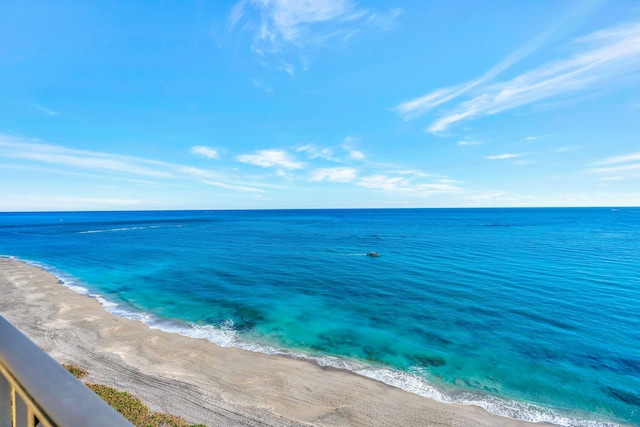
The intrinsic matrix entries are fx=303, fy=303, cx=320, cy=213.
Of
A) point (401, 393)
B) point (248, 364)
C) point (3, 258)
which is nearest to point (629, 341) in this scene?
point (401, 393)

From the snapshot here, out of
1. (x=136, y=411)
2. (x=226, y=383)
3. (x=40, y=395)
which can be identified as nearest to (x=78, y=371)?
(x=136, y=411)

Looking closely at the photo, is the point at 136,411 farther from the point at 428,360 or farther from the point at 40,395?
the point at 428,360

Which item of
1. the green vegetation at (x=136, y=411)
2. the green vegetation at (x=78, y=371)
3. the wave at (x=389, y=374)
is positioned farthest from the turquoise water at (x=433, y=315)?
the green vegetation at (x=136, y=411)

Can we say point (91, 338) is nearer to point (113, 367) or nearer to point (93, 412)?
point (113, 367)

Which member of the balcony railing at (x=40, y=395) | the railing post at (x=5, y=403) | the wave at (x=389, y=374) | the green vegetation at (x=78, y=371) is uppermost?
the balcony railing at (x=40, y=395)

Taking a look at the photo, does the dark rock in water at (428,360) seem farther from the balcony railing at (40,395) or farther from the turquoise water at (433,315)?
the balcony railing at (40,395)

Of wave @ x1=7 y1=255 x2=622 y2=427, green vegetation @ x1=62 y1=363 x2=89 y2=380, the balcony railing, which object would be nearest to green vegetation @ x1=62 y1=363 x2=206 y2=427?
green vegetation @ x1=62 y1=363 x2=89 y2=380
